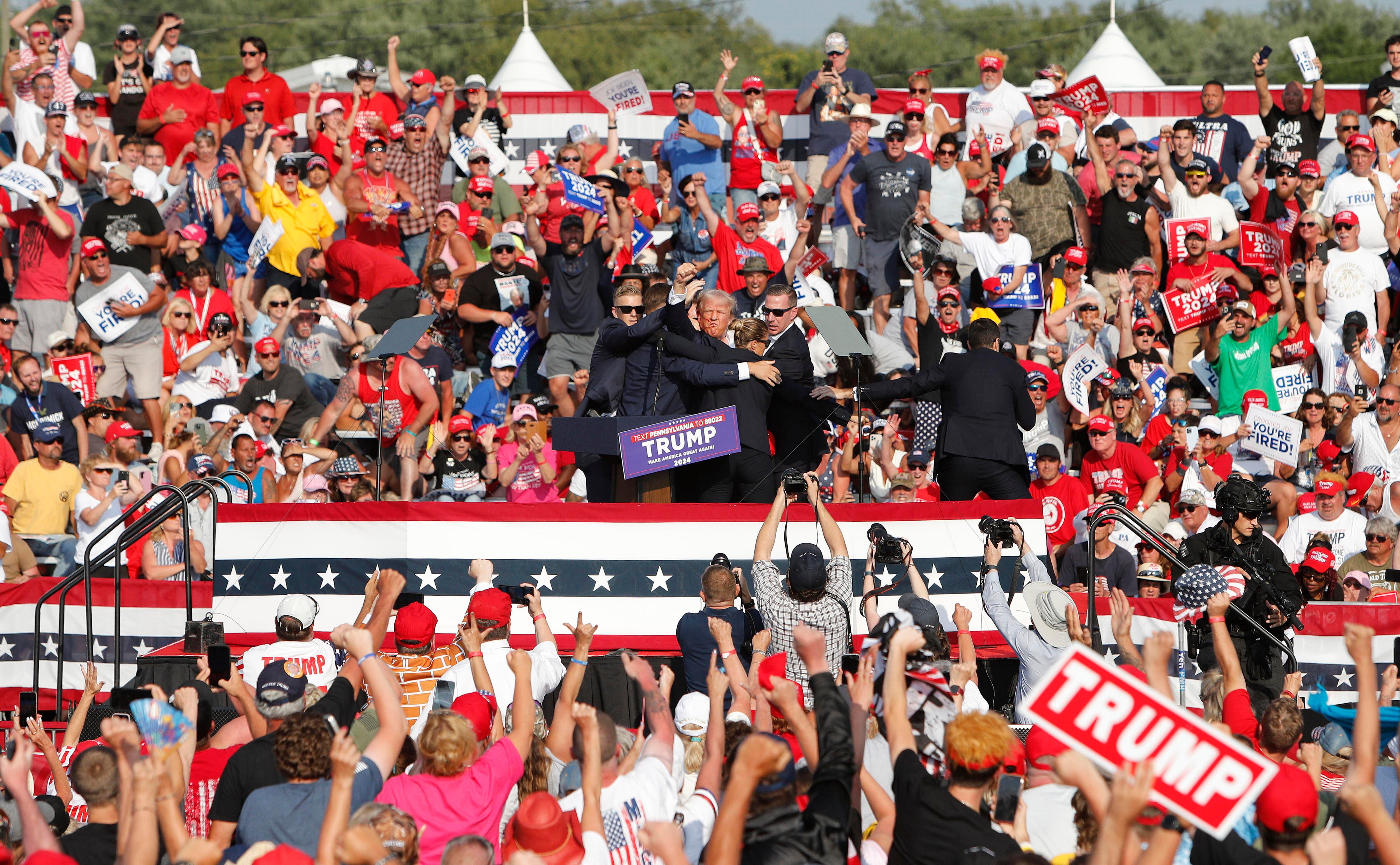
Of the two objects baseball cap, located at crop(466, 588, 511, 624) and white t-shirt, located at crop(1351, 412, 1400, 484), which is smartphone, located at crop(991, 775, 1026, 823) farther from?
white t-shirt, located at crop(1351, 412, 1400, 484)

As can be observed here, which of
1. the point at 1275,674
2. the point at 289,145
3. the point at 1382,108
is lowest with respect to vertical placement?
the point at 1275,674

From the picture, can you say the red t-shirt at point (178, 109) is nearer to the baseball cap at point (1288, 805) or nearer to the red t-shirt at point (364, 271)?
the red t-shirt at point (364, 271)

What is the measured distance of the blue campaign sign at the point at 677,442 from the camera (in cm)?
994

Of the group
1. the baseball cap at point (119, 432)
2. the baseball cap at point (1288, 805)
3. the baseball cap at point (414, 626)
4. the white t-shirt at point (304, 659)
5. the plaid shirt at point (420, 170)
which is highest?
the plaid shirt at point (420, 170)

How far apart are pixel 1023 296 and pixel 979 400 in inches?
140

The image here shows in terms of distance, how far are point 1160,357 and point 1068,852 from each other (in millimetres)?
8849

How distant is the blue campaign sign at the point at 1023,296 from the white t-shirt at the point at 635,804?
30.0 feet

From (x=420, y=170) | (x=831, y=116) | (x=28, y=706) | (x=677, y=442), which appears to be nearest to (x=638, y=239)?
(x=420, y=170)

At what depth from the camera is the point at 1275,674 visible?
30.0 feet

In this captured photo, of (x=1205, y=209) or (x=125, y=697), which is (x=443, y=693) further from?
(x=1205, y=209)

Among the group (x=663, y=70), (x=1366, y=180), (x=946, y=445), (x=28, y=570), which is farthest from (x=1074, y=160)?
(x=663, y=70)

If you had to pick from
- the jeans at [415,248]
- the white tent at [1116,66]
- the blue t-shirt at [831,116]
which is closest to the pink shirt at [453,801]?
the jeans at [415,248]

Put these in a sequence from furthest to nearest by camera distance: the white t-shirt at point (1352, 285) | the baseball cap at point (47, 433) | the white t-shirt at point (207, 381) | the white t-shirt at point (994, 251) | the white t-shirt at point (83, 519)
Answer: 1. the white t-shirt at point (207, 381)
2. the white t-shirt at point (994, 251)
3. the white t-shirt at point (1352, 285)
4. the baseball cap at point (47, 433)
5. the white t-shirt at point (83, 519)

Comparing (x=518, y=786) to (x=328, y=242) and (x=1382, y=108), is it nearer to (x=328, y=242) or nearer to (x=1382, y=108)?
(x=328, y=242)
